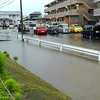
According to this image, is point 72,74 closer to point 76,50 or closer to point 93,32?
point 76,50

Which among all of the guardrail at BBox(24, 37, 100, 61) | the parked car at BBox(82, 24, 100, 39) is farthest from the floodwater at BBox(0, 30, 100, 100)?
the parked car at BBox(82, 24, 100, 39)

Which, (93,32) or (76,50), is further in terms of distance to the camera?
(93,32)

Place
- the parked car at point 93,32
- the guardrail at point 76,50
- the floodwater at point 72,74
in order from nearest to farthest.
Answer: the floodwater at point 72,74 < the guardrail at point 76,50 < the parked car at point 93,32

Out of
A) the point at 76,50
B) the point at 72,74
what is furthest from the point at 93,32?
the point at 72,74

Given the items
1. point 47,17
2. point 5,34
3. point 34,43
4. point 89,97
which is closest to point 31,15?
point 47,17

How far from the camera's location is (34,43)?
27.4 meters

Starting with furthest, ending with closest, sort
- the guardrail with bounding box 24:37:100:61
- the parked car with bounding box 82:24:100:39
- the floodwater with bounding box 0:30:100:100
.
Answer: the parked car with bounding box 82:24:100:39 < the guardrail with bounding box 24:37:100:61 < the floodwater with bounding box 0:30:100:100

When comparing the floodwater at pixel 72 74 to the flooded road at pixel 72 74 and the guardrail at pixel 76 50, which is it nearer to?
the flooded road at pixel 72 74

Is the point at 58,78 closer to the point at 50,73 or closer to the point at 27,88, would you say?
the point at 50,73

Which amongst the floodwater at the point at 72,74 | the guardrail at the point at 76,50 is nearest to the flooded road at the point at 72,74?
the floodwater at the point at 72,74

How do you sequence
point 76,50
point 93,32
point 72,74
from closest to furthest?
point 72,74
point 76,50
point 93,32

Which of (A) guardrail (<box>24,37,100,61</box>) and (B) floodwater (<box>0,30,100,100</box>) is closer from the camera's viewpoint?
(B) floodwater (<box>0,30,100,100</box>)

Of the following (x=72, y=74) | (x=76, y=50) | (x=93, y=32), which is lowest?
(x=72, y=74)

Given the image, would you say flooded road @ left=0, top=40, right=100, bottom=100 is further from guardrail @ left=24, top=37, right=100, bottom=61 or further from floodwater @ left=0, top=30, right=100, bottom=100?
guardrail @ left=24, top=37, right=100, bottom=61
